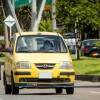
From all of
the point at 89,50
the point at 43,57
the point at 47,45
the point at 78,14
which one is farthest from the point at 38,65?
the point at 89,50

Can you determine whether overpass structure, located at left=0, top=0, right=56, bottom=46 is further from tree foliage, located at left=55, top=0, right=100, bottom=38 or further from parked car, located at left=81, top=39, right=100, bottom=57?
tree foliage, located at left=55, top=0, right=100, bottom=38

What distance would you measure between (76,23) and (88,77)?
1168 cm

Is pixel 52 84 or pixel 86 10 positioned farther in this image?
pixel 86 10

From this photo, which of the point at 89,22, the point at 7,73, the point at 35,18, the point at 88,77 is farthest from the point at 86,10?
the point at 7,73

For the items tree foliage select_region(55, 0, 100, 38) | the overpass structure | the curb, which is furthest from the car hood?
the overpass structure

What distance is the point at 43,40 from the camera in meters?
15.3

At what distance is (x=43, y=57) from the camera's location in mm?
14414

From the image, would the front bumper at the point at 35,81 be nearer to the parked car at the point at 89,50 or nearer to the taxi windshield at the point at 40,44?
the taxi windshield at the point at 40,44

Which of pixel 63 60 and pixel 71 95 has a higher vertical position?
pixel 63 60

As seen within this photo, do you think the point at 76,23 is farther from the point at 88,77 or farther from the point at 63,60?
the point at 63,60

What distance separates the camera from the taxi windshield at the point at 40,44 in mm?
15000

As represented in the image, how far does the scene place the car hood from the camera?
46.8ft

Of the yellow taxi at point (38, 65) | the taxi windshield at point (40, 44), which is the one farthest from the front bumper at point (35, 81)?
the taxi windshield at point (40, 44)

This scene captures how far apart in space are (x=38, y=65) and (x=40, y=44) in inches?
49.1
